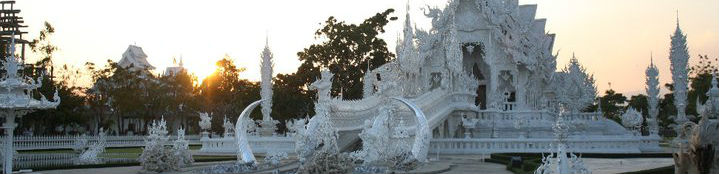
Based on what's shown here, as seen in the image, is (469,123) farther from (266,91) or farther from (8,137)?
(8,137)

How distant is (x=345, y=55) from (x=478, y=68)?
13565 millimetres

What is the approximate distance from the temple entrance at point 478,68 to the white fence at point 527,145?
14.0 m

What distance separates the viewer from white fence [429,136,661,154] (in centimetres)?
2720

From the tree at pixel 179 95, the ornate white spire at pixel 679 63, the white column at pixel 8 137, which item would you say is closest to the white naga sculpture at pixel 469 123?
the ornate white spire at pixel 679 63

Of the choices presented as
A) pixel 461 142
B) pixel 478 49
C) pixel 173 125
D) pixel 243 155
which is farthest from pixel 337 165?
pixel 173 125

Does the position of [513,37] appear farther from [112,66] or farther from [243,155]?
[112,66]

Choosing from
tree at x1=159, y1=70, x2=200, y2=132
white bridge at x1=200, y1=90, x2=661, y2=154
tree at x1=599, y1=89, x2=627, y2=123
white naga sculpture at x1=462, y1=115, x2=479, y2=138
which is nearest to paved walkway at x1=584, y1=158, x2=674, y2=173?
white bridge at x1=200, y1=90, x2=661, y2=154

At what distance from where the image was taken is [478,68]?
42719 millimetres

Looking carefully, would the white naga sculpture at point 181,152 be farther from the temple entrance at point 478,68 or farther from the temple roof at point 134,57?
the temple roof at point 134,57

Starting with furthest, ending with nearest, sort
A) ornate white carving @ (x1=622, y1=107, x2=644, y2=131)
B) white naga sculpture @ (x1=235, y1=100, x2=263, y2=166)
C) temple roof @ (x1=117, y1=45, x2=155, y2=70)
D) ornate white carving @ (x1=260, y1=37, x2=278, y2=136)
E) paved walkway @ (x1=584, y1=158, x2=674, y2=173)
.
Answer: temple roof @ (x1=117, y1=45, x2=155, y2=70) → ornate white carving @ (x1=622, y1=107, x2=644, y2=131) → ornate white carving @ (x1=260, y1=37, x2=278, y2=136) → white naga sculpture @ (x1=235, y1=100, x2=263, y2=166) → paved walkway @ (x1=584, y1=158, x2=674, y2=173)

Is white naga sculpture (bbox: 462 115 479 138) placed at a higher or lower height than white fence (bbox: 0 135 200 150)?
higher

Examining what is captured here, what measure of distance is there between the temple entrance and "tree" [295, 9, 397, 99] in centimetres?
1173

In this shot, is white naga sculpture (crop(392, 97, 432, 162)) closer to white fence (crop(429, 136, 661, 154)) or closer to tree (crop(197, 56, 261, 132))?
white fence (crop(429, 136, 661, 154))

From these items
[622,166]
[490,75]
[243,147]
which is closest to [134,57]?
[490,75]
